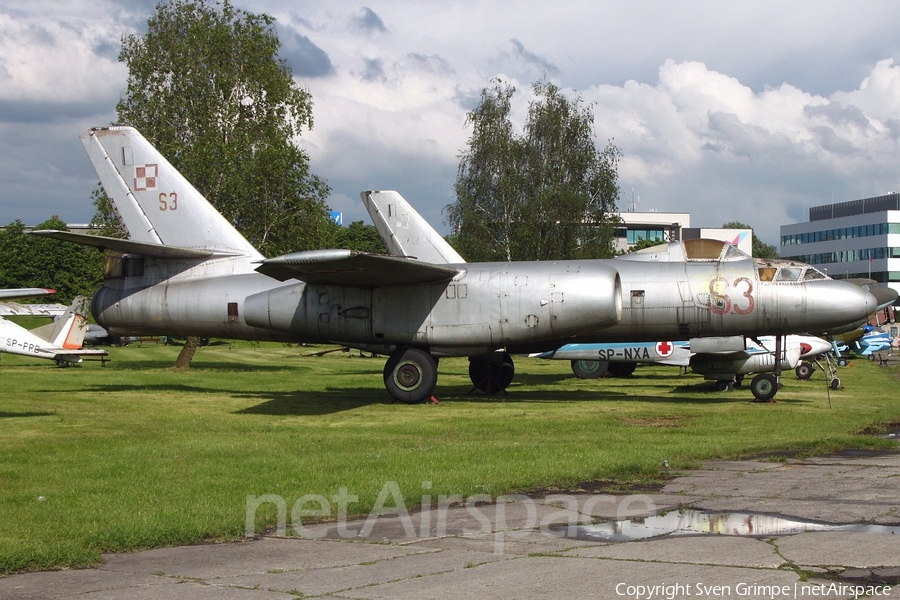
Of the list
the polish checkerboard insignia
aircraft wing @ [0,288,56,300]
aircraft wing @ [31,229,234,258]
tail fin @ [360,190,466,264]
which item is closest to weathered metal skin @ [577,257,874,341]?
tail fin @ [360,190,466,264]

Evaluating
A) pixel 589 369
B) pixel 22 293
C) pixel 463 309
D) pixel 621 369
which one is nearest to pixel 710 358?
pixel 589 369

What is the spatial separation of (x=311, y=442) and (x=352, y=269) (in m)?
5.05

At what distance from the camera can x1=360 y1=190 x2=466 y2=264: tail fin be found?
72.8 ft

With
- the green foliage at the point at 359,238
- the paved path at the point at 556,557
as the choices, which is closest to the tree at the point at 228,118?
the paved path at the point at 556,557

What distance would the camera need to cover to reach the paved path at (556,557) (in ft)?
16.0

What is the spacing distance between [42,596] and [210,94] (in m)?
31.1

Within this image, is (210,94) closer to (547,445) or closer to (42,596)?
(547,445)

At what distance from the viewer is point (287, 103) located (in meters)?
36.2

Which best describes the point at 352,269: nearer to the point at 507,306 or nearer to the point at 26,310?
the point at 507,306

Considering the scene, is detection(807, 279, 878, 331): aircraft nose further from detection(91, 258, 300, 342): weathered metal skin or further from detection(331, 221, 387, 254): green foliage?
detection(331, 221, 387, 254): green foliage

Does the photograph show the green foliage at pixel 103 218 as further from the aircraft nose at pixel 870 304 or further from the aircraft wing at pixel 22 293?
the aircraft nose at pixel 870 304

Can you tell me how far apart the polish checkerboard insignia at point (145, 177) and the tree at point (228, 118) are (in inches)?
501

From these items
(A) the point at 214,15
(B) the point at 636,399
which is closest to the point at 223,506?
(B) the point at 636,399

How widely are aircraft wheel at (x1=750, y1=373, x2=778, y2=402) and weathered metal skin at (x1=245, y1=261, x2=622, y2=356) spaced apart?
3.71 metres
